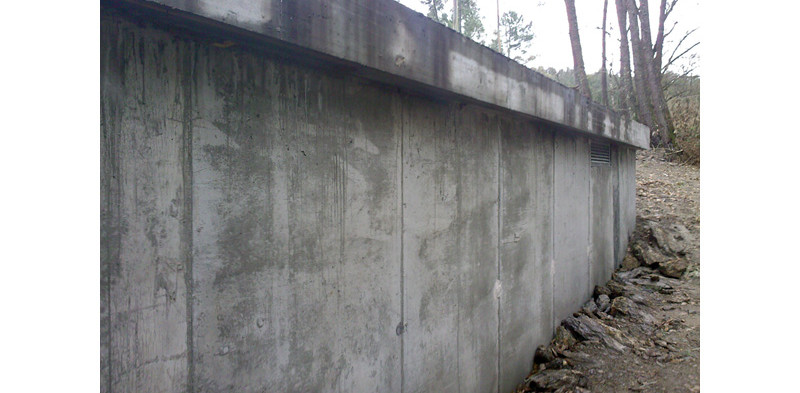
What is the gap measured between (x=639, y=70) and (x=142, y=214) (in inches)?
595

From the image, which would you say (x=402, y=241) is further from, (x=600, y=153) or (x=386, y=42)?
(x=600, y=153)

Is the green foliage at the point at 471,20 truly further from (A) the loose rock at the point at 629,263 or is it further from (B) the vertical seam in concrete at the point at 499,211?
(B) the vertical seam in concrete at the point at 499,211

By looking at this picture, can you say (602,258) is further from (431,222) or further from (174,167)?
(174,167)

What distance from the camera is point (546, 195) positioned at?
423cm

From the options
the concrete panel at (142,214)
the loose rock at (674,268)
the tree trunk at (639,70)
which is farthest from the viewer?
the tree trunk at (639,70)

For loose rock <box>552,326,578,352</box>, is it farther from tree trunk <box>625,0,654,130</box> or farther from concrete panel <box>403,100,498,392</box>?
tree trunk <box>625,0,654,130</box>

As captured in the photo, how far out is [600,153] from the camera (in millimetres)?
5758

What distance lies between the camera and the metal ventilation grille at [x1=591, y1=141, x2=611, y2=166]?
553 cm

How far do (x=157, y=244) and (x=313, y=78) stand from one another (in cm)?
102

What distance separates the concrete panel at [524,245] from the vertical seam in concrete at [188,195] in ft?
8.32

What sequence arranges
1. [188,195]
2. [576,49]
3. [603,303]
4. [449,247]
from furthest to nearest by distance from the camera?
[576,49] → [603,303] → [449,247] → [188,195]

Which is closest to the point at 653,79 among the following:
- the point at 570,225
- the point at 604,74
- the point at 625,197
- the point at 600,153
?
the point at 604,74

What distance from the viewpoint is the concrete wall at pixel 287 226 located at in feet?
4.78

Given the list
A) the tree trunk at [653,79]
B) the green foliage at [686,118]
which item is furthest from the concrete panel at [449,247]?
the tree trunk at [653,79]
